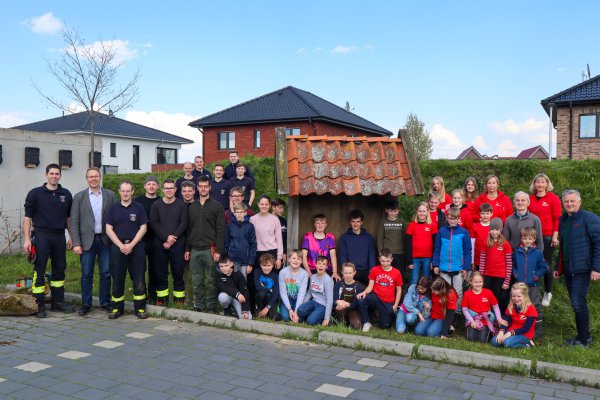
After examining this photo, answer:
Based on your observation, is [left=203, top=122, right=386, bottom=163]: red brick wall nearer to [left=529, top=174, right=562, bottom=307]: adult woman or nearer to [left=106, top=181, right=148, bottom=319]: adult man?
[left=106, top=181, right=148, bottom=319]: adult man

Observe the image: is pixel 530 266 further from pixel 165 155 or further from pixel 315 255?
pixel 165 155

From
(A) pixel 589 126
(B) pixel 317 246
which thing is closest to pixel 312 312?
A: (B) pixel 317 246

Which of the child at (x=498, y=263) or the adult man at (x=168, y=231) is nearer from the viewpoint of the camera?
the child at (x=498, y=263)

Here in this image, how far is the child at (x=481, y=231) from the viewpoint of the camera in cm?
697

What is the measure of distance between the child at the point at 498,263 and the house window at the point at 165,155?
48826 millimetres

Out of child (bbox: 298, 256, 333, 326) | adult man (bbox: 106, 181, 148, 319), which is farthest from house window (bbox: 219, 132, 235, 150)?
child (bbox: 298, 256, 333, 326)

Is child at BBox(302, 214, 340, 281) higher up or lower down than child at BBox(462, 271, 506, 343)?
higher up

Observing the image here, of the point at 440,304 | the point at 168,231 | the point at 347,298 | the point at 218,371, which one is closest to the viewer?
the point at 218,371

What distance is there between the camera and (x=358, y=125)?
37.3m

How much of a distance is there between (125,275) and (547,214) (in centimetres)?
613

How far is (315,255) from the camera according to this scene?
7.35 m

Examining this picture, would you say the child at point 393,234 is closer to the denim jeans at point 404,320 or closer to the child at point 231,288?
the denim jeans at point 404,320

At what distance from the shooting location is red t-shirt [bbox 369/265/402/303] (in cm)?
698

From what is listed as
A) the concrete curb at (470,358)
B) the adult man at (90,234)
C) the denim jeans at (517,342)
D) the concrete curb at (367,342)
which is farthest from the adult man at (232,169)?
the denim jeans at (517,342)
